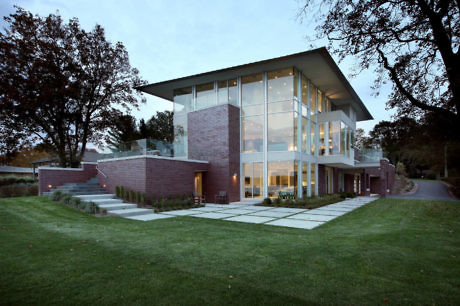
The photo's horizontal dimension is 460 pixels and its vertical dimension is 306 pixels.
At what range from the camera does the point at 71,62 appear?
16.8 m

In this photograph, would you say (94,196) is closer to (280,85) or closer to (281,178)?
(281,178)

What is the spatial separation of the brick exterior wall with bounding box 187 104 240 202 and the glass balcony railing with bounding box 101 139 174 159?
2.97m

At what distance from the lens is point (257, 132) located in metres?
17.4

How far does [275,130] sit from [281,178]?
128 inches

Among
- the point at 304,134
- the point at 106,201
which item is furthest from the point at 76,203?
the point at 304,134

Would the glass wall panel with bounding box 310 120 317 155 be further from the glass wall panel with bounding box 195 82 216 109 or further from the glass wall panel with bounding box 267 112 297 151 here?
the glass wall panel with bounding box 195 82 216 109

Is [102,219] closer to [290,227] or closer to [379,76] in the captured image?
[290,227]

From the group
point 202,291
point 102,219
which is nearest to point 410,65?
point 202,291

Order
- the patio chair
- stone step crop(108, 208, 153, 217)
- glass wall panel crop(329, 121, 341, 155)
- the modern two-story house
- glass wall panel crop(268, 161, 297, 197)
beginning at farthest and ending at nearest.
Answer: glass wall panel crop(329, 121, 341, 155)
glass wall panel crop(268, 161, 297, 197)
the modern two-story house
the patio chair
stone step crop(108, 208, 153, 217)

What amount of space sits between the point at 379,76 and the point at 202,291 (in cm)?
632

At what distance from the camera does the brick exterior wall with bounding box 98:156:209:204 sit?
12711mm

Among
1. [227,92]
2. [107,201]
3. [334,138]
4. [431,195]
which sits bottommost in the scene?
[431,195]

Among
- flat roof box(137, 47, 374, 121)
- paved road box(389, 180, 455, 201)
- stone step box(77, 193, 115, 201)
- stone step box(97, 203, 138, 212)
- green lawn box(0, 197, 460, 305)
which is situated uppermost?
flat roof box(137, 47, 374, 121)

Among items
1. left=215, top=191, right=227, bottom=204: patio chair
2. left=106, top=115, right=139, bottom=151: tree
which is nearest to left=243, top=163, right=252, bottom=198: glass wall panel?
left=215, top=191, right=227, bottom=204: patio chair
